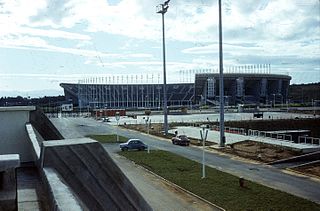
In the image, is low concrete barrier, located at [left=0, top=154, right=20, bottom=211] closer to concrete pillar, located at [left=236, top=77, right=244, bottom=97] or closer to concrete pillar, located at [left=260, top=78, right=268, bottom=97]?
concrete pillar, located at [left=236, top=77, right=244, bottom=97]

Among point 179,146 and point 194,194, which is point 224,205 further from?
point 179,146

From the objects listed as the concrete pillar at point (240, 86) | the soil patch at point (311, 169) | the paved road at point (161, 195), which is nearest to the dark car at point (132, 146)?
the paved road at point (161, 195)

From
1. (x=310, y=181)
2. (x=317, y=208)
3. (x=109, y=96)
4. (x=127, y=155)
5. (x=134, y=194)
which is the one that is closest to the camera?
(x=134, y=194)

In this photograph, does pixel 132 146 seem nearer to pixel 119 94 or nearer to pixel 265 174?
pixel 265 174

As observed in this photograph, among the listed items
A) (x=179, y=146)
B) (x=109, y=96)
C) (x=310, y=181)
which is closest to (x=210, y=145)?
(x=179, y=146)

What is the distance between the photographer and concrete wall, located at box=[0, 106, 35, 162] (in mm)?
8883

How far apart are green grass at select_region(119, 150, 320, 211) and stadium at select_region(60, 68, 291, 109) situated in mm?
131881

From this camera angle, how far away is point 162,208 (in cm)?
1925

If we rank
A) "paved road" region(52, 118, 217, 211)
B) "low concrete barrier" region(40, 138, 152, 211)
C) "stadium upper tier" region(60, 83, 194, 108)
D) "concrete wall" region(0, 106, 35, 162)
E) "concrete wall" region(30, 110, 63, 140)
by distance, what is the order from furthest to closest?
"stadium upper tier" region(60, 83, 194, 108) → "paved road" region(52, 118, 217, 211) → "concrete wall" region(30, 110, 63, 140) → "concrete wall" region(0, 106, 35, 162) → "low concrete barrier" region(40, 138, 152, 211)

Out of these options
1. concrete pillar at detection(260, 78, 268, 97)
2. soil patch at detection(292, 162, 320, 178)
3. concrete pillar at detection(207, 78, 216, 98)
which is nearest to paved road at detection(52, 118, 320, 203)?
soil patch at detection(292, 162, 320, 178)

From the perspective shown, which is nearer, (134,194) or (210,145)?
(134,194)

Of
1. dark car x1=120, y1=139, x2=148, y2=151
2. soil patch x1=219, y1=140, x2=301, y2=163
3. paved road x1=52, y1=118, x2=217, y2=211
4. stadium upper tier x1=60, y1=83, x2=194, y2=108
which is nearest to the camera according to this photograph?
paved road x1=52, y1=118, x2=217, y2=211

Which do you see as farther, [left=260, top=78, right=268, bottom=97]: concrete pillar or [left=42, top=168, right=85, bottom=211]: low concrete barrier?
[left=260, top=78, right=268, bottom=97]: concrete pillar

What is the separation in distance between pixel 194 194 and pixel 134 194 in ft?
52.6
